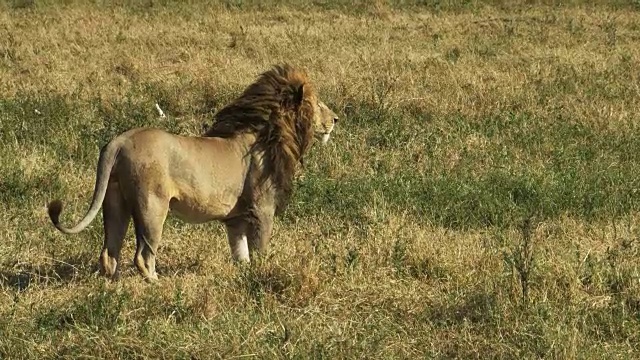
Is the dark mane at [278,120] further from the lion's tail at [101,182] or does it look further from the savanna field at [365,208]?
the lion's tail at [101,182]

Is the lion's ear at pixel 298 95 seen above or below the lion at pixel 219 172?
above

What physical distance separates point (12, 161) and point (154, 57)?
6568mm

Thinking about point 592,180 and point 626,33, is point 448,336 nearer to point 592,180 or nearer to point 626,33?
point 592,180

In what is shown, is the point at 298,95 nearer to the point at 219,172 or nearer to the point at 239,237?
the point at 219,172

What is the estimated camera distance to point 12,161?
879cm

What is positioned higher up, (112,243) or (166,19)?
(112,243)

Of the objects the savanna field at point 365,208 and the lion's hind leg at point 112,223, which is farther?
the lion's hind leg at point 112,223

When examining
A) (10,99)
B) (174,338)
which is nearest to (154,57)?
(10,99)

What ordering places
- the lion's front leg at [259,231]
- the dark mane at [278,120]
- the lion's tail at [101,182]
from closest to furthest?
1. the lion's tail at [101,182]
2. the lion's front leg at [259,231]
3. the dark mane at [278,120]

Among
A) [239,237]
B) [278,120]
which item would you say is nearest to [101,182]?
[239,237]

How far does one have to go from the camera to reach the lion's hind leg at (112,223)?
5918 millimetres

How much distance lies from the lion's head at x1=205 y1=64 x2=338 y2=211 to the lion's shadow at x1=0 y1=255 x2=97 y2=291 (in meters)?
1.27

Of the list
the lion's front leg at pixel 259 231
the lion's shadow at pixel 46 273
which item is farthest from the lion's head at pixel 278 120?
the lion's shadow at pixel 46 273

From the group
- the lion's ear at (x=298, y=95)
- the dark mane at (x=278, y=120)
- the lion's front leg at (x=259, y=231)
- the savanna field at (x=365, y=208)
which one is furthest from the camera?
the lion's ear at (x=298, y=95)
